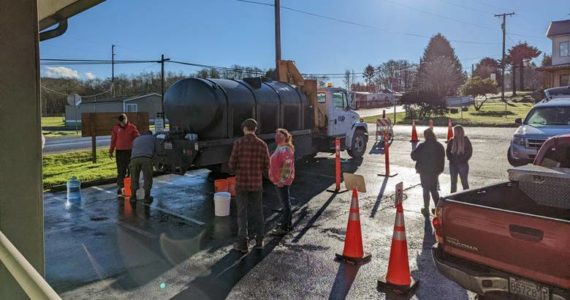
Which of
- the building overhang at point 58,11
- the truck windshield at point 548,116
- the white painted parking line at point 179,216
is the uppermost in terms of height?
the building overhang at point 58,11

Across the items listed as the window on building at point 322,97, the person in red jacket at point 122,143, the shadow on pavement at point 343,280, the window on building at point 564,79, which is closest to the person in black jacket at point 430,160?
the shadow on pavement at point 343,280

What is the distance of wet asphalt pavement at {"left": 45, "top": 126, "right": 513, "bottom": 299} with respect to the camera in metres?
5.20

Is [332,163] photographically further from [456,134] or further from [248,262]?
[248,262]

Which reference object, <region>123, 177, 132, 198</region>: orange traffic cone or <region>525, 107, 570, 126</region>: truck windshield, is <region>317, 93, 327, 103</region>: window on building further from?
<region>123, 177, 132, 198</region>: orange traffic cone

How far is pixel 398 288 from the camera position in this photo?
5031mm

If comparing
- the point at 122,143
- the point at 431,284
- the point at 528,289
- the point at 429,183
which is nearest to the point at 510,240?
the point at 528,289

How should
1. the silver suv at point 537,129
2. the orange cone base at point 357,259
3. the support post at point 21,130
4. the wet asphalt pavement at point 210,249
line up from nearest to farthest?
the support post at point 21,130 → the wet asphalt pavement at point 210,249 → the orange cone base at point 357,259 → the silver suv at point 537,129


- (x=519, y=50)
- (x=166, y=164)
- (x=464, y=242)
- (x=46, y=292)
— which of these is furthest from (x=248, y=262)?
(x=519, y=50)

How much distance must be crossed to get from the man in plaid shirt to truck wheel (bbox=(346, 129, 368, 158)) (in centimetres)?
1012

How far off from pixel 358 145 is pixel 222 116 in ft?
23.3

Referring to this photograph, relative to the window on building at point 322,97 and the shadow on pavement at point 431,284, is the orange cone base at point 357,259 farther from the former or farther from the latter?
the window on building at point 322,97

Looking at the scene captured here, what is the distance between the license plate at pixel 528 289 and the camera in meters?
3.36

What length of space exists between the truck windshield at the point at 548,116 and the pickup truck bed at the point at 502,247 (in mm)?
9917

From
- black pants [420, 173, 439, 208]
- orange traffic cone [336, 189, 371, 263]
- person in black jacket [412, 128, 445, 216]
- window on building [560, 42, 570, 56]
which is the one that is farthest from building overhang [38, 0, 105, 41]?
window on building [560, 42, 570, 56]
